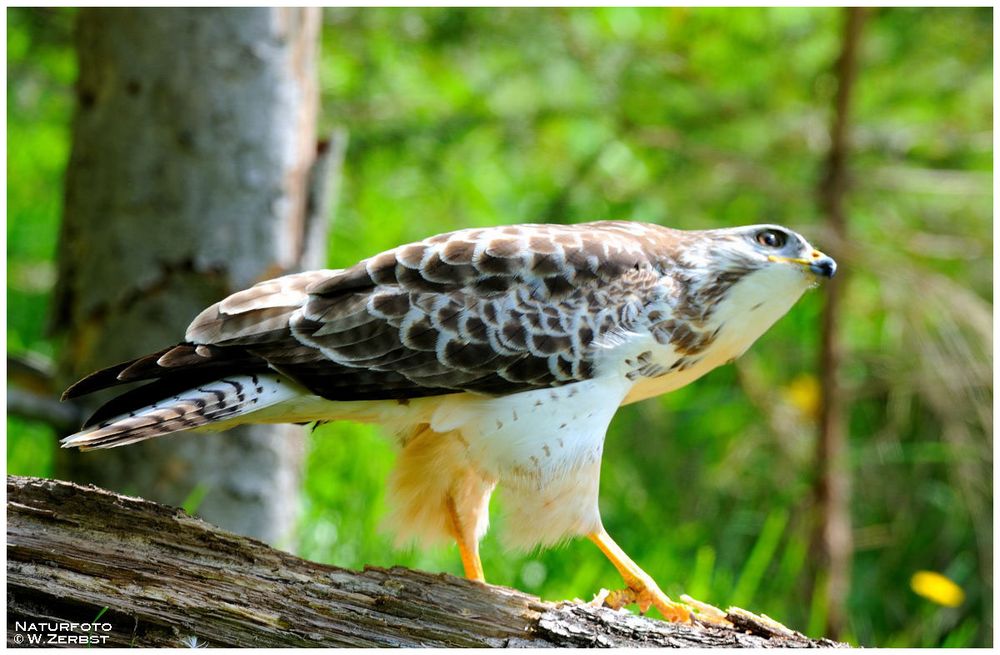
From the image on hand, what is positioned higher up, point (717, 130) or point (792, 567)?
point (717, 130)

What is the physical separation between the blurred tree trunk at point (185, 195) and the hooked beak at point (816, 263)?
8.82ft

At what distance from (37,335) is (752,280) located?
6.04 m

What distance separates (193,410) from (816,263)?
6.86 feet

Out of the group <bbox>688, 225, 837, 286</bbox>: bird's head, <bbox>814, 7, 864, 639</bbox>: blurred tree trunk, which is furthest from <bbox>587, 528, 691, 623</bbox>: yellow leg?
<bbox>814, 7, 864, 639</bbox>: blurred tree trunk

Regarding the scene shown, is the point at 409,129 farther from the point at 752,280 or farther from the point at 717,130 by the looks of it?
the point at 752,280

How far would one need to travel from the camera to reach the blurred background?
634cm

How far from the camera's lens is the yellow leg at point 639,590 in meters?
3.90

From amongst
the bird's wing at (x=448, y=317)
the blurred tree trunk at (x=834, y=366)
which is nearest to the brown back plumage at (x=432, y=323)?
the bird's wing at (x=448, y=317)

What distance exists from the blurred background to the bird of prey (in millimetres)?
2172

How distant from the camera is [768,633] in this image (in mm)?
3562

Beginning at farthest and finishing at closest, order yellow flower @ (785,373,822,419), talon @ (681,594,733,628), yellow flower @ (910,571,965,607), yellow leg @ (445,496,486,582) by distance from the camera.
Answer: yellow flower @ (785,373,822,419), yellow flower @ (910,571,965,607), yellow leg @ (445,496,486,582), talon @ (681,594,733,628)

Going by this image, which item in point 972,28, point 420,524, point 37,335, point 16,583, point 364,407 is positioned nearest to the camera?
point 16,583

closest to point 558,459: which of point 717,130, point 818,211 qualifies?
point 818,211

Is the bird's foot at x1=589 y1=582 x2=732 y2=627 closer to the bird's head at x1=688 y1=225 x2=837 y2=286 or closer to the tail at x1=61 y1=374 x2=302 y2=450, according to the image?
the bird's head at x1=688 y1=225 x2=837 y2=286
